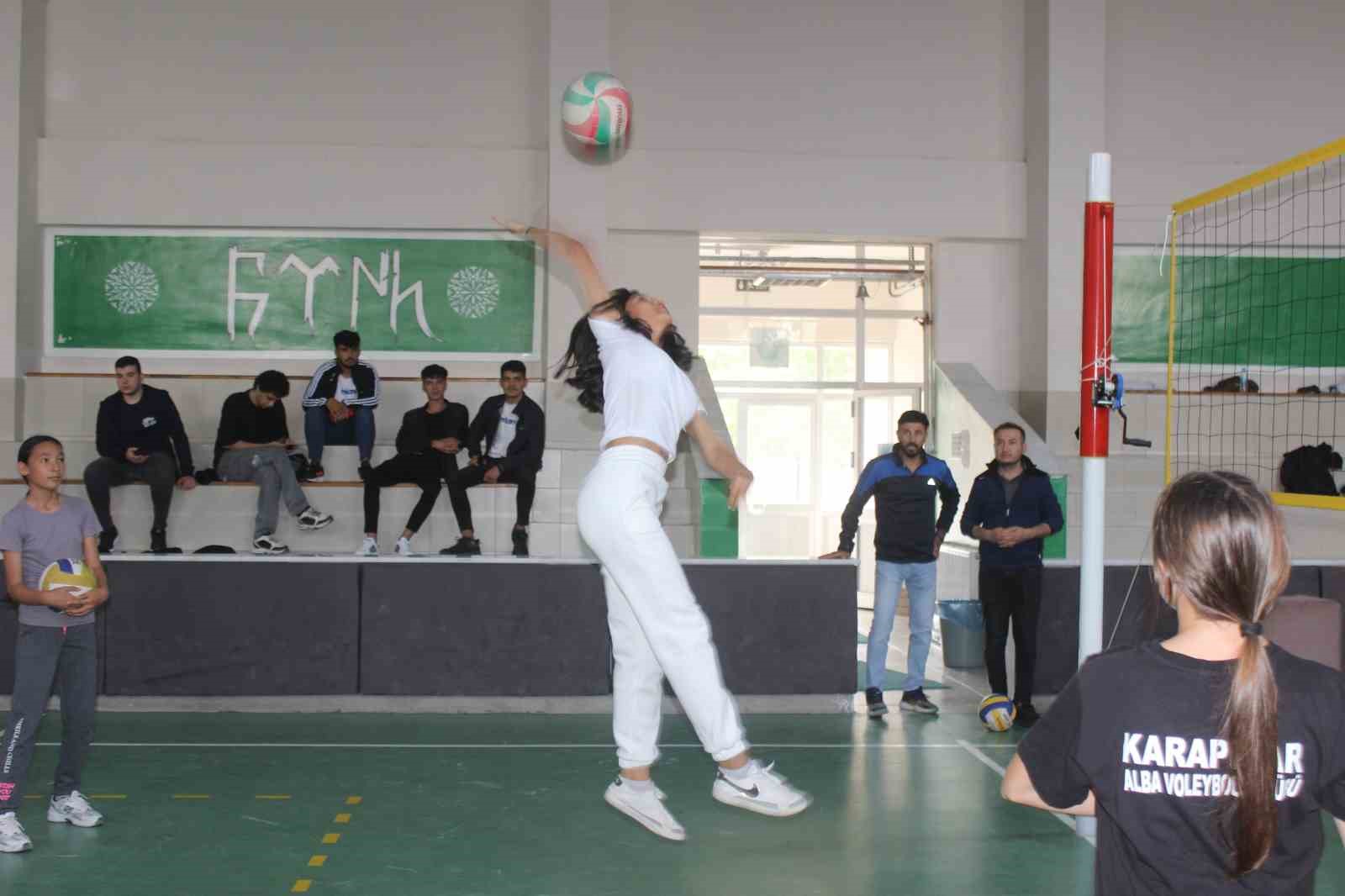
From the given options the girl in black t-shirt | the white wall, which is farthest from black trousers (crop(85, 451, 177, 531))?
the girl in black t-shirt

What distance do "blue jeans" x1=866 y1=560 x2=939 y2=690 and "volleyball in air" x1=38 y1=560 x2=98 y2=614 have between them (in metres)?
4.54

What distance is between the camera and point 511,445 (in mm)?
10656

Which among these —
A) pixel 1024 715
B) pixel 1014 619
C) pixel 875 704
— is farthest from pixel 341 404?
pixel 1024 715

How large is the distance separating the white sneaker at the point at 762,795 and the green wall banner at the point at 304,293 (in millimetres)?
8229

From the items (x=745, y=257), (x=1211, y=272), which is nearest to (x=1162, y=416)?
Answer: (x=1211, y=272)

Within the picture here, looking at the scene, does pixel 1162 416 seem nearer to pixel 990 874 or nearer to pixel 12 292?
pixel 990 874

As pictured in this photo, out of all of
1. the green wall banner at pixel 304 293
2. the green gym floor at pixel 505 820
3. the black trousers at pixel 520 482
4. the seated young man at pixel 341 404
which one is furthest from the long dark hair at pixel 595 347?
the green wall banner at pixel 304 293

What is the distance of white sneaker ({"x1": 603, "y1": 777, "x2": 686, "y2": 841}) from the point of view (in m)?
4.89

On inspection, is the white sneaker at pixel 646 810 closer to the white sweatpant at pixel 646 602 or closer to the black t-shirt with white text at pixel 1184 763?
the white sweatpant at pixel 646 602

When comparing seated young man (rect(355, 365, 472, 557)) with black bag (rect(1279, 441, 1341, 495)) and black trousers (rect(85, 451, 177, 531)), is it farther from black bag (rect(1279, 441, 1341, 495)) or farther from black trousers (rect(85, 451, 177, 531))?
black bag (rect(1279, 441, 1341, 495))

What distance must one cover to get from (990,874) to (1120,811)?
9.92 ft

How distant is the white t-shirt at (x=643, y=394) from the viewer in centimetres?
478

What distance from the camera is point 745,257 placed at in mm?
14180

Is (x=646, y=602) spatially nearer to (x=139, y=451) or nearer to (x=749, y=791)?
(x=749, y=791)
